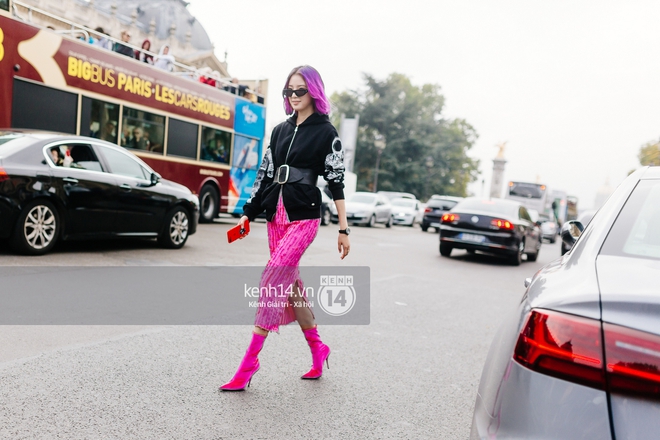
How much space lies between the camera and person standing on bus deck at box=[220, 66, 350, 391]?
11.3 ft

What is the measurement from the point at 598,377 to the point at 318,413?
201 centimetres

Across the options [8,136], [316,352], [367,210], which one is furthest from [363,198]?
[316,352]

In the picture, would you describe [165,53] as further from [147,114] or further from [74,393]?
[74,393]

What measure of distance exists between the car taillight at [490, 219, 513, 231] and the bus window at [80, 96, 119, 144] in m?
7.78

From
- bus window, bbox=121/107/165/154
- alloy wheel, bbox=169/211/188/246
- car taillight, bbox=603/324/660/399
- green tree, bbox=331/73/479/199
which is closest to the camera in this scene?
car taillight, bbox=603/324/660/399

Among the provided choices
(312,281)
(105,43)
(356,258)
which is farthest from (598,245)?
(105,43)

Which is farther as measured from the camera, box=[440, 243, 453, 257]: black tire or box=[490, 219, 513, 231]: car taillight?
box=[440, 243, 453, 257]: black tire

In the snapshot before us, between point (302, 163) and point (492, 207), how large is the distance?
405 inches

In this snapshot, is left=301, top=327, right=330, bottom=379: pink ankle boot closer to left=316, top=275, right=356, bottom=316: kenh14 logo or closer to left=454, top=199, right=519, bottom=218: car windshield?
left=316, top=275, right=356, bottom=316: kenh14 logo

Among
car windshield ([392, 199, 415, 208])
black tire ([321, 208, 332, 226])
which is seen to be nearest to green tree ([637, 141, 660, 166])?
car windshield ([392, 199, 415, 208])

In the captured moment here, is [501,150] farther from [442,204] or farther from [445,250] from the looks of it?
[445,250]

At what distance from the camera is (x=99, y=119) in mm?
11219

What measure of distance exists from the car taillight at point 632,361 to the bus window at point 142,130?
1135 centimetres

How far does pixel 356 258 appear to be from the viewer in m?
11.3
